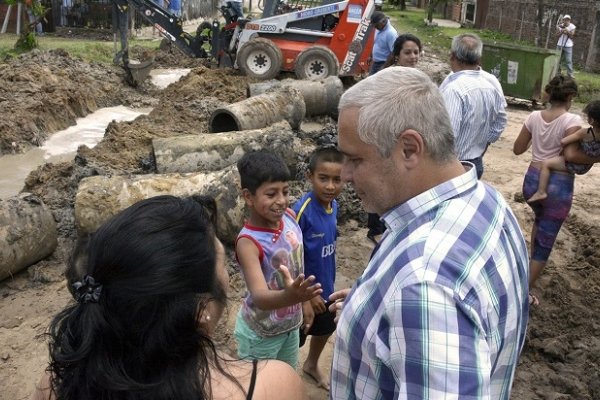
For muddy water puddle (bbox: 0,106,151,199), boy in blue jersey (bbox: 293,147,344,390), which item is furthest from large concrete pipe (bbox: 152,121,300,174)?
boy in blue jersey (bbox: 293,147,344,390)

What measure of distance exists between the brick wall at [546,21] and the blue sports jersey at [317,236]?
1723 cm

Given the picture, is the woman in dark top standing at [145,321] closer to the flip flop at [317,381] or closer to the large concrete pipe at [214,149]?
the flip flop at [317,381]

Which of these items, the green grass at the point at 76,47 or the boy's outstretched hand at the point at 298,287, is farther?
the green grass at the point at 76,47

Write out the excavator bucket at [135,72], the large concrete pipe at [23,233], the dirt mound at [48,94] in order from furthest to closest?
1. the excavator bucket at [135,72]
2. the dirt mound at [48,94]
3. the large concrete pipe at [23,233]

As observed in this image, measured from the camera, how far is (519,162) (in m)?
9.05

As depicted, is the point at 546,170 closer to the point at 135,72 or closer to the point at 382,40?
the point at 382,40

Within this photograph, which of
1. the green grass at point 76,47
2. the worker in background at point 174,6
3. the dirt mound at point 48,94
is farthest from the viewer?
the worker in background at point 174,6

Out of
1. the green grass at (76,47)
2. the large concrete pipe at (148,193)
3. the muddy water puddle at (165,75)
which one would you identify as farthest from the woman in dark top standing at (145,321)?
the green grass at (76,47)

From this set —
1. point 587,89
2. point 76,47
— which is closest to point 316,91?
point 587,89

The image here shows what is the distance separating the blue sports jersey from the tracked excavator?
9485 mm

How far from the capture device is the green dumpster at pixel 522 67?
12.4m

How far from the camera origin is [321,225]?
3.19 metres

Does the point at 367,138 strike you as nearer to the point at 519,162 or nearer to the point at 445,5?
the point at 519,162

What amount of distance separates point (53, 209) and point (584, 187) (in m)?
6.99
